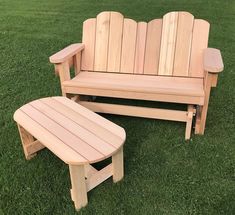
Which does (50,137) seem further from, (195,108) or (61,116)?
(195,108)

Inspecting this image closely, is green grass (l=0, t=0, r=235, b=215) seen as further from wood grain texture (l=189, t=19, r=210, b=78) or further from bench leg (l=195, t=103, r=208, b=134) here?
wood grain texture (l=189, t=19, r=210, b=78)

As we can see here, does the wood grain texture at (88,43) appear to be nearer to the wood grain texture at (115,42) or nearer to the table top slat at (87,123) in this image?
the wood grain texture at (115,42)

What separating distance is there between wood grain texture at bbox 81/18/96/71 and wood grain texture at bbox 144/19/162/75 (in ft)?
2.04

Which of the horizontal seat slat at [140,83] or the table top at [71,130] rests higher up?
the table top at [71,130]

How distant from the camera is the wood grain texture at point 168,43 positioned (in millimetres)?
3322

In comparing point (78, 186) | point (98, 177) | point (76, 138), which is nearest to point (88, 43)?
point (76, 138)

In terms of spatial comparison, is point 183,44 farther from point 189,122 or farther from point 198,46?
point 189,122

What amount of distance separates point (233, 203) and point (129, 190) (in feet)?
2.62

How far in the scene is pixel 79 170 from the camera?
220cm

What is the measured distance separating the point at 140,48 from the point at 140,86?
59 cm

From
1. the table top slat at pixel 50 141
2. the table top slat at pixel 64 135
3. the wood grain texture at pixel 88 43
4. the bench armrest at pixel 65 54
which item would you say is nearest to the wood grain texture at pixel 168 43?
the wood grain texture at pixel 88 43

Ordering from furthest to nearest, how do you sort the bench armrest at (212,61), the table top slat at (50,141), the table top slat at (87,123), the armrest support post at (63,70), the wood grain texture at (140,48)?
the wood grain texture at (140,48), the armrest support post at (63,70), the bench armrest at (212,61), the table top slat at (87,123), the table top slat at (50,141)

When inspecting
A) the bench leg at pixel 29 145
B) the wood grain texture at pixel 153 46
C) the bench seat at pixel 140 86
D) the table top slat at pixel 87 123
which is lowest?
the bench leg at pixel 29 145

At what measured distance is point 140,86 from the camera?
10.1 feet
